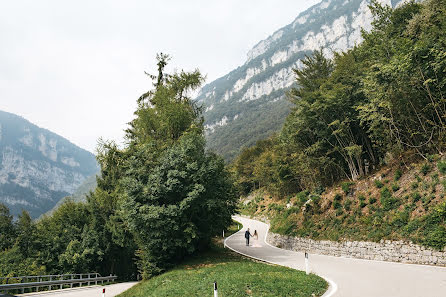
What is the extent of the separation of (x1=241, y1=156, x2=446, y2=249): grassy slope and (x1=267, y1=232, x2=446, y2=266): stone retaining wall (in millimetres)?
344

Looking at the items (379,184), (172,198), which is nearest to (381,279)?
(379,184)

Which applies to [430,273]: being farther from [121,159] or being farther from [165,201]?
[121,159]

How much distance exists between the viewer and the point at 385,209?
1691 centimetres

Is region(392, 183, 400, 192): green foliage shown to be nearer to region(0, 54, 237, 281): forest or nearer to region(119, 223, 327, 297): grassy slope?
region(119, 223, 327, 297): grassy slope

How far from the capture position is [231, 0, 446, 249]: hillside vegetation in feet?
49.4

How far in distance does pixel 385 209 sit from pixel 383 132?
221 inches

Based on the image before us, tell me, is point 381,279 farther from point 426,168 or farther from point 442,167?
point 426,168

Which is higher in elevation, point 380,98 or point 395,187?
point 380,98

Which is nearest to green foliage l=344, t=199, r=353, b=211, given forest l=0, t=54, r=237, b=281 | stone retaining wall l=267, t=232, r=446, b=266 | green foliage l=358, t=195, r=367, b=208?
green foliage l=358, t=195, r=367, b=208

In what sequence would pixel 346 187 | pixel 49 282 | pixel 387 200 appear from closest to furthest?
pixel 387 200 < pixel 49 282 < pixel 346 187

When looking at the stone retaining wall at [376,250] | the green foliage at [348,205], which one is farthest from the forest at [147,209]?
the green foliage at [348,205]

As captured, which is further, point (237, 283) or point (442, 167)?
point (442, 167)

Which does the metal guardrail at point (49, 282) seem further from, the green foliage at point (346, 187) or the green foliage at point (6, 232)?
the green foliage at point (346, 187)

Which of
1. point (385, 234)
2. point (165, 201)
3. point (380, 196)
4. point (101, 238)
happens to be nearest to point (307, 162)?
point (380, 196)
